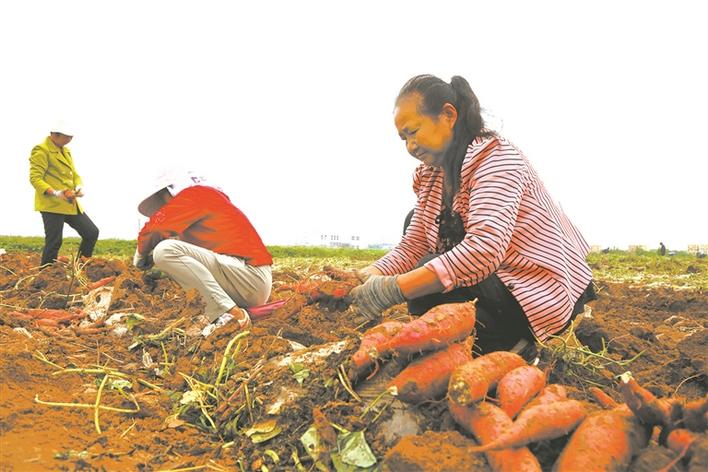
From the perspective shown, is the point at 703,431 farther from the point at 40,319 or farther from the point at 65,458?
the point at 40,319

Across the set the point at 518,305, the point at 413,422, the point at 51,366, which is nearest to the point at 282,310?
the point at 51,366

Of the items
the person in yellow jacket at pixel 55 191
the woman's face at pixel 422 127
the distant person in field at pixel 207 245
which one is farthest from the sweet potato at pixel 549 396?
the person in yellow jacket at pixel 55 191

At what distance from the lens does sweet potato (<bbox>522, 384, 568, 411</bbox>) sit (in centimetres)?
203

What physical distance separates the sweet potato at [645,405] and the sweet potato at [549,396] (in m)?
0.27

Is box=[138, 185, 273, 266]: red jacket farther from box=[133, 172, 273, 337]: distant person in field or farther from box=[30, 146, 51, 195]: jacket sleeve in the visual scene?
box=[30, 146, 51, 195]: jacket sleeve

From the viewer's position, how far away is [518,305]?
2789 millimetres

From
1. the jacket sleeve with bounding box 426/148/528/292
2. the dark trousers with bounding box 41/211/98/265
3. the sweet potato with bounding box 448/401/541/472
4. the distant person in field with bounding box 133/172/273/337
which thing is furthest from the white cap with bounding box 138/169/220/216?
the dark trousers with bounding box 41/211/98/265

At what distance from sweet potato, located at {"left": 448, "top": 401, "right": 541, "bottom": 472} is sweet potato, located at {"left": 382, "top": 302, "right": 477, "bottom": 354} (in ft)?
0.87

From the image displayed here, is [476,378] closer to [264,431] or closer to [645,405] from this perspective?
[645,405]

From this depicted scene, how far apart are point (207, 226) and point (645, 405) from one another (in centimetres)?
342

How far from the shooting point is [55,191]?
7250 millimetres

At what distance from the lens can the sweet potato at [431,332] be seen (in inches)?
86.7

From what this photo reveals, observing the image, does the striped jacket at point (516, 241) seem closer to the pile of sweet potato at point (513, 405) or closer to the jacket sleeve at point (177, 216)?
the pile of sweet potato at point (513, 405)

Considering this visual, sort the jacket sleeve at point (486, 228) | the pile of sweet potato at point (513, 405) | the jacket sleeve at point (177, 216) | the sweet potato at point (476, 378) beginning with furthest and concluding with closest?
the jacket sleeve at point (177, 216) < the jacket sleeve at point (486, 228) < the sweet potato at point (476, 378) < the pile of sweet potato at point (513, 405)
